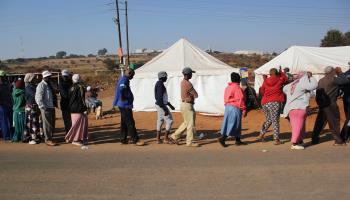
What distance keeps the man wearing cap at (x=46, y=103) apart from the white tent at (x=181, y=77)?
8409mm

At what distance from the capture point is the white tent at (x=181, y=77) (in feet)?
58.9

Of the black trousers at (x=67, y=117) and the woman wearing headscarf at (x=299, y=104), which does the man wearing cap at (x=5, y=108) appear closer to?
the black trousers at (x=67, y=117)

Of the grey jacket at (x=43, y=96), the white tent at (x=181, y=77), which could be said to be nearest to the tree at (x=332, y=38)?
the white tent at (x=181, y=77)

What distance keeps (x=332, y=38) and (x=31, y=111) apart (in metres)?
51.0

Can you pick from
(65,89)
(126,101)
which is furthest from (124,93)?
(65,89)

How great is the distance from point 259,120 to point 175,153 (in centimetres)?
718

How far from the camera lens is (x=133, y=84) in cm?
1897

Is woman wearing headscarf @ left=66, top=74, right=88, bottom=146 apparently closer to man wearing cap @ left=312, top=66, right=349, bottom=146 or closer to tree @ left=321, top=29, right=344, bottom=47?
man wearing cap @ left=312, top=66, right=349, bottom=146

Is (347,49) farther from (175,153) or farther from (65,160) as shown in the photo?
(65,160)

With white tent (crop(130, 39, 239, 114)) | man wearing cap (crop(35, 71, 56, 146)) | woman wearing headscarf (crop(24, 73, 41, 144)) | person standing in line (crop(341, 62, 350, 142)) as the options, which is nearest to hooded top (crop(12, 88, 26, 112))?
woman wearing headscarf (crop(24, 73, 41, 144))

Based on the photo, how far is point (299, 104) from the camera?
30.6 ft

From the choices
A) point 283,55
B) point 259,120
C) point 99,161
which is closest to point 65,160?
point 99,161

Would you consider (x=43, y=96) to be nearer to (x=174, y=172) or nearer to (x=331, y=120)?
(x=174, y=172)

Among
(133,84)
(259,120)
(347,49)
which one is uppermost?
(347,49)
